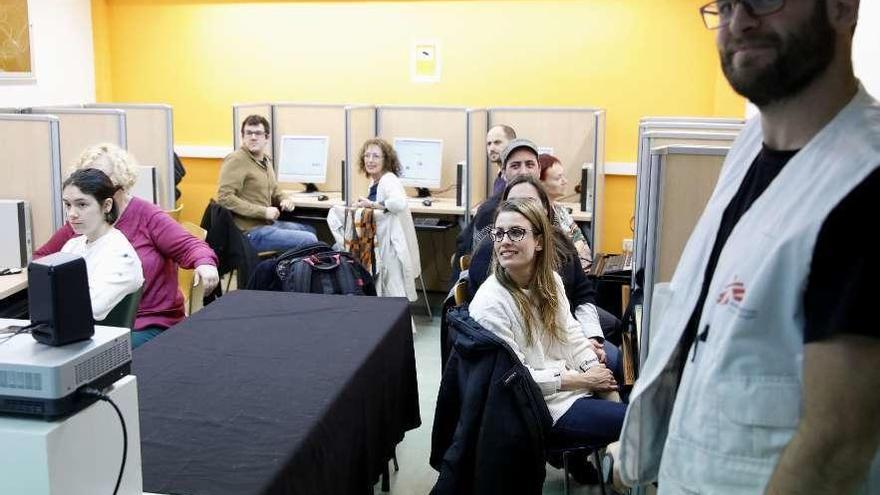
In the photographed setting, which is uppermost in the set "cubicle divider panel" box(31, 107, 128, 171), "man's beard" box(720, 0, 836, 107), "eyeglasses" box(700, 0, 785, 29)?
"eyeglasses" box(700, 0, 785, 29)

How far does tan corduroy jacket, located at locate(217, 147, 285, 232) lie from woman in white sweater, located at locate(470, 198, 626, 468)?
3007 millimetres

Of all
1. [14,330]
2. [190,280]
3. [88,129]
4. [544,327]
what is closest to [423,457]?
[544,327]

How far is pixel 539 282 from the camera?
2631 millimetres

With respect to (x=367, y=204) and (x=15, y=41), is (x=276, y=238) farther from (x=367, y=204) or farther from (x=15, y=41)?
(x=15, y=41)

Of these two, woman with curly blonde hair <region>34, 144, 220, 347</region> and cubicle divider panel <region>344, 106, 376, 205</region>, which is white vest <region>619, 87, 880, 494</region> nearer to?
woman with curly blonde hair <region>34, 144, 220, 347</region>

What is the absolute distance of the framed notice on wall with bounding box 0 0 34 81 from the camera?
5730 mm

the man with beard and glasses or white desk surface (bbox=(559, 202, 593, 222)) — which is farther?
white desk surface (bbox=(559, 202, 593, 222))

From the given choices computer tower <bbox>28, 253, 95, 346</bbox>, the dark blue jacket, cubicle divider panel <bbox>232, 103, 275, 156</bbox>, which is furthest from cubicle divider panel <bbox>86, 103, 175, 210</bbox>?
computer tower <bbox>28, 253, 95, 346</bbox>

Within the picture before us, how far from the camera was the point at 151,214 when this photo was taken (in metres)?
3.12

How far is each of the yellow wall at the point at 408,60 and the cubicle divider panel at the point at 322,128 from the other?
0.56ft

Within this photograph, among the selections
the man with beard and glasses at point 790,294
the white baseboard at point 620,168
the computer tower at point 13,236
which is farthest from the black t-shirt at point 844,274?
the white baseboard at point 620,168

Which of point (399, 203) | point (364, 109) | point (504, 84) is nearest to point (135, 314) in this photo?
point (399, 203)

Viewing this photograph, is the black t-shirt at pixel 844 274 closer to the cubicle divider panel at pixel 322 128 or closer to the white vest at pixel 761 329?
the white vest at pixel 761 329

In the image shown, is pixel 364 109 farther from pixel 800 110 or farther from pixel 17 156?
pixel 800 110
